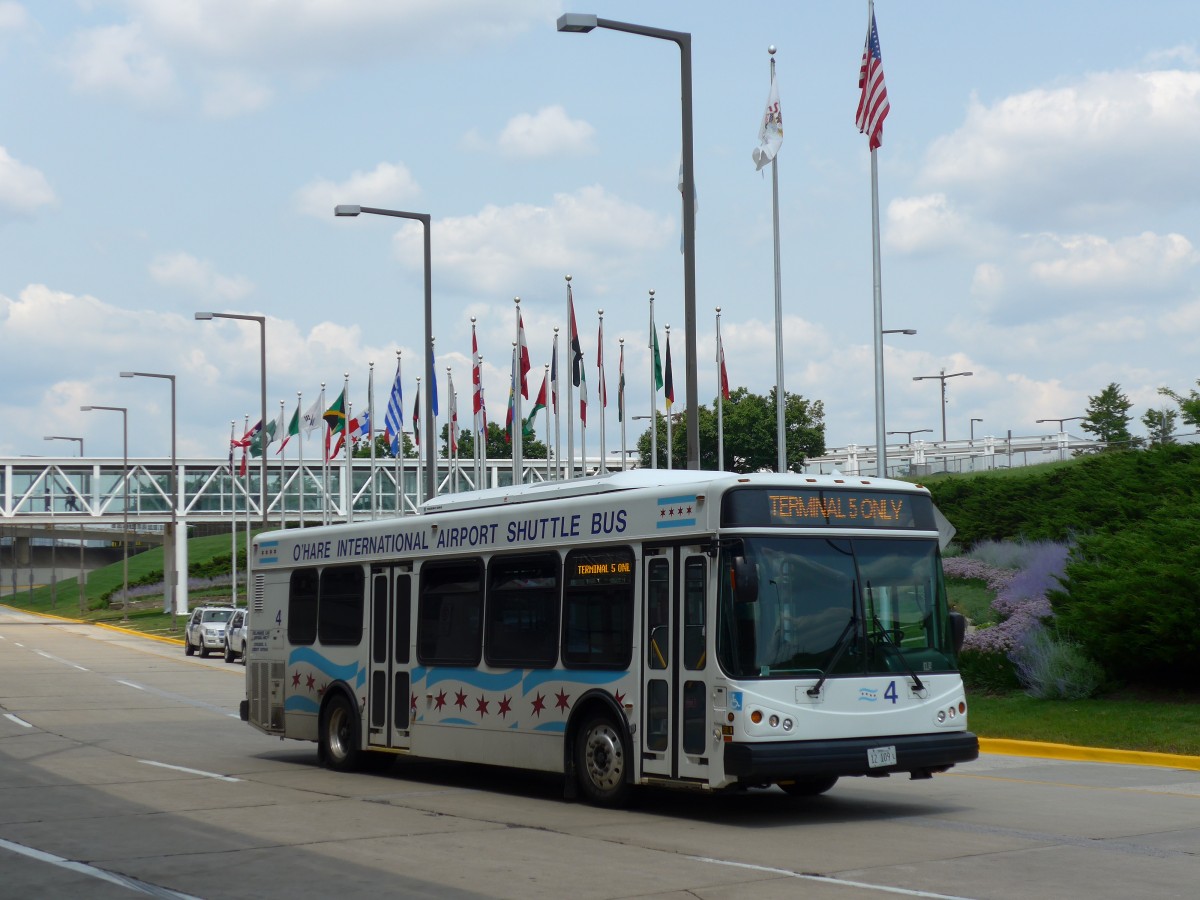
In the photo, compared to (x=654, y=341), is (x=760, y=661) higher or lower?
lower

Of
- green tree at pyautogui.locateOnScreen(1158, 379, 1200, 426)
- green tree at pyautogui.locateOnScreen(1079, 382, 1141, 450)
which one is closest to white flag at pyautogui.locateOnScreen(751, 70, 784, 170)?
green tree at pyautogui.locateOnScreen(1158, 379, 1200, 426)

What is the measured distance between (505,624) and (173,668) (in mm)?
31585

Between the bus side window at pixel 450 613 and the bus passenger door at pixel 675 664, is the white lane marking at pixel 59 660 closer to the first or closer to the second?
the bus side window at pixel 450 613

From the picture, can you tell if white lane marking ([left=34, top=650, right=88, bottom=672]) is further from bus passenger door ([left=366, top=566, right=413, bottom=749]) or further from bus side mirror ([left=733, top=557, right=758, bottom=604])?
bus side mirror ([left=733, top=557, right=758, bottom=604])

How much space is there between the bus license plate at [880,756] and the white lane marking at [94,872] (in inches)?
221

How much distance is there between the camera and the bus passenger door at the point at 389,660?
1691 cm

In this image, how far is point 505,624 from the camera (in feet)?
49.9

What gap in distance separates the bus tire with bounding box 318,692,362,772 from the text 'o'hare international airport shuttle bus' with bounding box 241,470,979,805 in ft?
5.34

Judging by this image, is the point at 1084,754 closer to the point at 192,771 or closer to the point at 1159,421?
the point at 192,771

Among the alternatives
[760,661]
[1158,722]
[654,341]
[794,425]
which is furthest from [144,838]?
[794,425]

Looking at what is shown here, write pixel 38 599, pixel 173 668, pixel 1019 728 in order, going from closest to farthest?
1. pixel 1019 728
2. pixel 173 668
3. pixel 38 599

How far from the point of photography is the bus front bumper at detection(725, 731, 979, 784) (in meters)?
12.0

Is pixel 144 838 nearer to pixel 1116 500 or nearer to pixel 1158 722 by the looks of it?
pixel 1158 722

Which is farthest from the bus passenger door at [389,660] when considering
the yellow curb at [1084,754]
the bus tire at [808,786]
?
the yellow curb at [1084,754]
